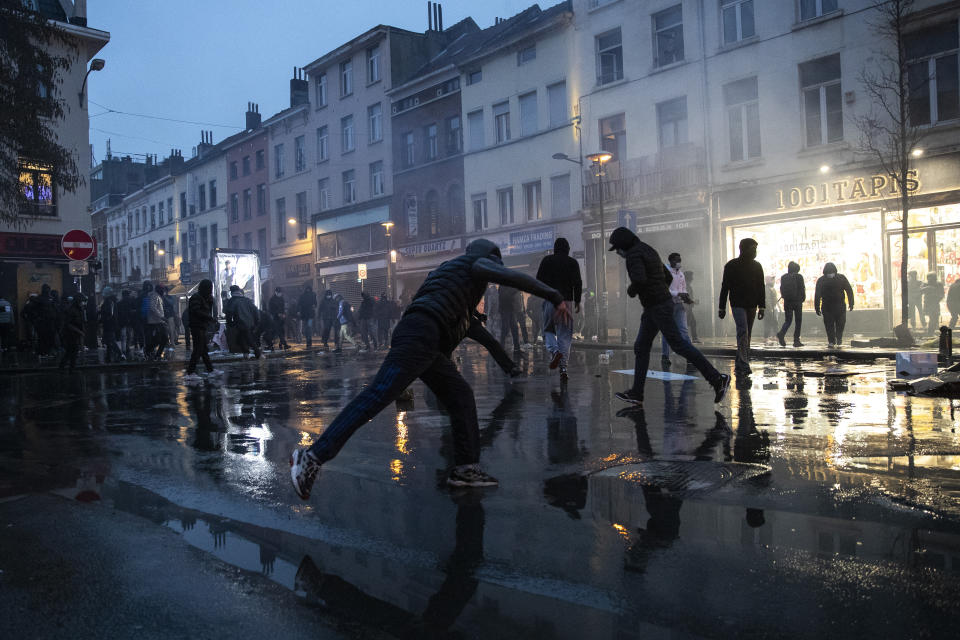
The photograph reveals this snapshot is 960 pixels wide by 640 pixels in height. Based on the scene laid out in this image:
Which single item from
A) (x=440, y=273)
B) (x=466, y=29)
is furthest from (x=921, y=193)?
(x=466, y=29)

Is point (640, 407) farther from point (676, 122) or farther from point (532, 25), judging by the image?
point (532, 25)

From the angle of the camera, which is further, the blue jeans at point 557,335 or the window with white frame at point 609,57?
the window with white frame at point 609,57

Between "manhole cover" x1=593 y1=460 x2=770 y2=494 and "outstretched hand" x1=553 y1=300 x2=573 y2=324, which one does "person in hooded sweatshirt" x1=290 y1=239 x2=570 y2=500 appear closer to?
"outstretched hand" x1=553 y1=300 x2=573 y2=324

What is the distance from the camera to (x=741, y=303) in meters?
10.6

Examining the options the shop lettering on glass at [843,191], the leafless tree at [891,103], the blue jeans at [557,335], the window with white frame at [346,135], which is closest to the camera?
the blue jeans at [557,335]

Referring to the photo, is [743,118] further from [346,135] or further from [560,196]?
[346,135]

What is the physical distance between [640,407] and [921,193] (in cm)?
1633

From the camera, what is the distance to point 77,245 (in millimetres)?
17875

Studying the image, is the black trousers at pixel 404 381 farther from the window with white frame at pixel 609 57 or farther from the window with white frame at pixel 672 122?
the window with white frame at pixel 609 57

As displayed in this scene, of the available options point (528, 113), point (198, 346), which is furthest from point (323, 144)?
point (198, 346)

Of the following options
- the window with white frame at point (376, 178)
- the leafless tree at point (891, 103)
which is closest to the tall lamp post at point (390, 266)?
the window with white frame at point (376, 178)

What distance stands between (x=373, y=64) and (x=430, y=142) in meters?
7.04

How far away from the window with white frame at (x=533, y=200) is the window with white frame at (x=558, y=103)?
2578 mm

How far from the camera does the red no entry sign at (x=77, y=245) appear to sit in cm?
1770
